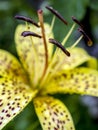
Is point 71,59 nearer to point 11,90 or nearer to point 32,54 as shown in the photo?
point 32,54

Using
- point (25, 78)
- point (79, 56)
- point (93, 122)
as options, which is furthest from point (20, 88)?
point (93, 122)

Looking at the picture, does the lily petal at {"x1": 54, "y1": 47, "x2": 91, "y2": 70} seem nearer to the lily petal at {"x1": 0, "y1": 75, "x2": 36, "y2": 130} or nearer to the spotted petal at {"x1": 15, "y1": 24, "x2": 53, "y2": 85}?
the spotted petal at {"x1": 15, "y1": 24, "x2": 53, "y2": 85}

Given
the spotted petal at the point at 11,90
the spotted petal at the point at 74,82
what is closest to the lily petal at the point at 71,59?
the spotted petal at the point at 74,82

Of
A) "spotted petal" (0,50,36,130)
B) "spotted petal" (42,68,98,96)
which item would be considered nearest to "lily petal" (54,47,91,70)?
"spotted petal" (42,68,98,96)

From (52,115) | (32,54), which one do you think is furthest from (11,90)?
(32,54)

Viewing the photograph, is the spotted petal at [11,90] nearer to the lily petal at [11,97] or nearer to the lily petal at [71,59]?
the lily petal at [11,97]
